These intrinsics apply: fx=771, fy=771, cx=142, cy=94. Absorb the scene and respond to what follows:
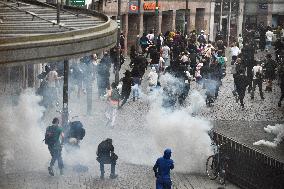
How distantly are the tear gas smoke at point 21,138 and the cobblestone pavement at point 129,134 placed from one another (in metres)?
0.53

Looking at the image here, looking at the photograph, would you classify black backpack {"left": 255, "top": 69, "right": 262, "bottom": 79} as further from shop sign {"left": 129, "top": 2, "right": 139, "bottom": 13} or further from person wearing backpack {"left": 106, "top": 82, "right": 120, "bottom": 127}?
shop sign {"left": 129, "top": 2, "right": 139, "bottom": 13}

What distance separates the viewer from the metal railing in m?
15.6

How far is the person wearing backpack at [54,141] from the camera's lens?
17109 mm

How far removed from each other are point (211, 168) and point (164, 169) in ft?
9.51

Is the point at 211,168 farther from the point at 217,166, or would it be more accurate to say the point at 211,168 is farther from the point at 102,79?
the point at 102,79

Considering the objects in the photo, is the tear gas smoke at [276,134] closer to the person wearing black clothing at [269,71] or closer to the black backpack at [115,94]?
the black backpack at [115,94]

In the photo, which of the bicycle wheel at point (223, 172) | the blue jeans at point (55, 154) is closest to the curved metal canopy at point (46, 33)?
the blue jeans at point (55, 154)

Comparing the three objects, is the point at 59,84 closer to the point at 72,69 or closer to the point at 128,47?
the point at 72,69

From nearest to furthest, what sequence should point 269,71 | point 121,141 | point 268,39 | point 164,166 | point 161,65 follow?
1. point 164,166
2. point 121,141
3. point 269,71
4. point 161,65
5. point 268,39

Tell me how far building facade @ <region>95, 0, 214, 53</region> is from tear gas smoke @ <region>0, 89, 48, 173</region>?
827 inches

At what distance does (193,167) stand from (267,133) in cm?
508

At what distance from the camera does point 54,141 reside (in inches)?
677

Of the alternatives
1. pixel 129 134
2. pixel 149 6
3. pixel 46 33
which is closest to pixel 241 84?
pixel 129 134

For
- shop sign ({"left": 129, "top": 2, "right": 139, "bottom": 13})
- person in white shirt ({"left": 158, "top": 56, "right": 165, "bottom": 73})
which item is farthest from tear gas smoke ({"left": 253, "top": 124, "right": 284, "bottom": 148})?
shop sign ({"left": 129, "top": 2, "right": 139, "bottom": 13})
